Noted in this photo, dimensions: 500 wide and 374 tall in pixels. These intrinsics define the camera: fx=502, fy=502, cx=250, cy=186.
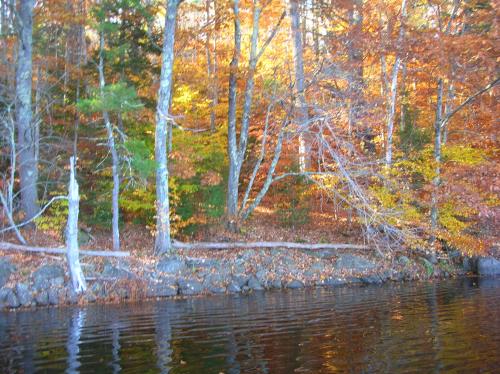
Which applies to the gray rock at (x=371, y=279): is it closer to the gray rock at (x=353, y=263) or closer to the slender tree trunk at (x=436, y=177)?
the gray rock at (x=353, y=263)

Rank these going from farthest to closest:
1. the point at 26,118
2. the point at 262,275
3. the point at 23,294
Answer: the point at 26,118
the point at 262,275
the point at 23,294

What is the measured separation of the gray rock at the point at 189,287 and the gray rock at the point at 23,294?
4458 millimetres

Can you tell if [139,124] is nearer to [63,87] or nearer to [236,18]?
[63,87]

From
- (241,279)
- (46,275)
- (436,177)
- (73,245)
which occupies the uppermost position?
(436,177)

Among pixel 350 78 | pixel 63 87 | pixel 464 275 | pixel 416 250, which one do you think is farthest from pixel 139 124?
pixel 464 275

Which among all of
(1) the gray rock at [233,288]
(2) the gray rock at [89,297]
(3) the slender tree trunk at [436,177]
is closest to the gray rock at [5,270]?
(2) the gray rock at [89,297]

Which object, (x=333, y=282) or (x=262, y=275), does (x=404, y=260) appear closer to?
(x=333, y=282)

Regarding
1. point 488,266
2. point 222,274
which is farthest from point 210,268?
point 488,266

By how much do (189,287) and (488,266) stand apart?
39.4 ft

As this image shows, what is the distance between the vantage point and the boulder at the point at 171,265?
54.5 ft

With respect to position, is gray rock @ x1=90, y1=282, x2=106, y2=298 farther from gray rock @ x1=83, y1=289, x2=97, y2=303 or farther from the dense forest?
the dense forest

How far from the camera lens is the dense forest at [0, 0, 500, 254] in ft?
59.2

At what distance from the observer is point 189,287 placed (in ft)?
53.3

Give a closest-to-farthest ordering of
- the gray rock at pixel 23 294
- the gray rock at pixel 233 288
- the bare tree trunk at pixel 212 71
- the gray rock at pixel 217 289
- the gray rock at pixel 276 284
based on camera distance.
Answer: the gray rock at pixel 23 294 → the gray rock at pixel 217 289 → the gray rock at pixel 233 288 → the gray rock at pixel 276 284 → the bare tree trunk at pixel 212 71
